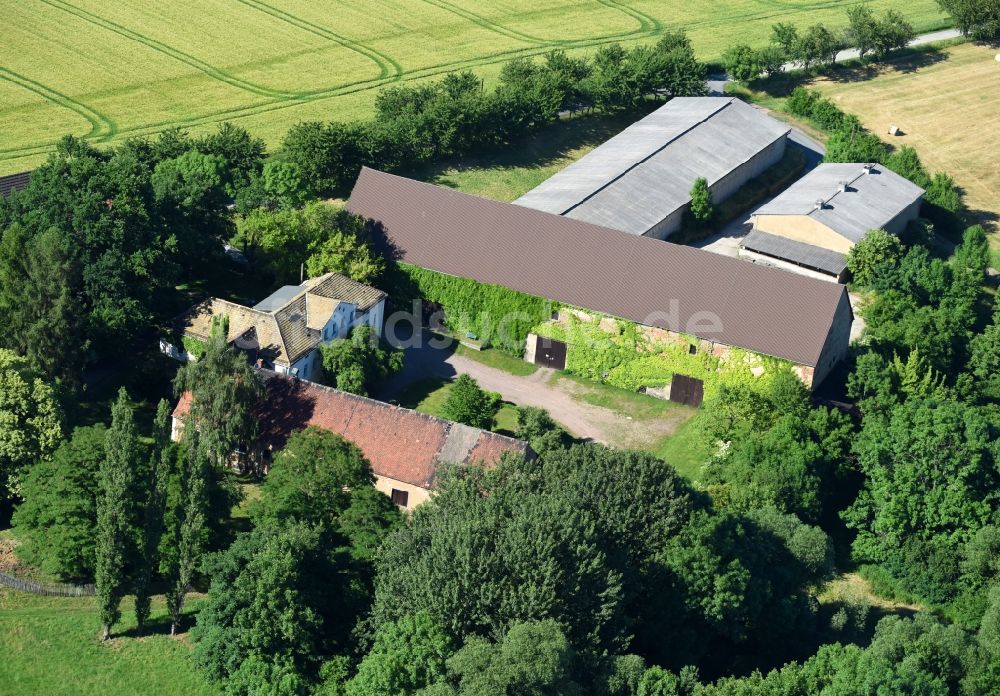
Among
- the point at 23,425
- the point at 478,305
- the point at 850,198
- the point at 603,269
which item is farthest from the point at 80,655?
the point at 850,198

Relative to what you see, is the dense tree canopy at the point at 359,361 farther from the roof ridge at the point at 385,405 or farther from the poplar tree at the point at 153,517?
the poplar tree at the point at 153,517

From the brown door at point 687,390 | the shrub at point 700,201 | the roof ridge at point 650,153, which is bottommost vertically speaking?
the brown door at point 687,390

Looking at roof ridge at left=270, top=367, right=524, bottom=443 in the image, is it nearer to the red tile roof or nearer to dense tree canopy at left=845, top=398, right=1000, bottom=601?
the red tile roof

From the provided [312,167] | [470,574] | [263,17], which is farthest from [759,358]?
[263,17]

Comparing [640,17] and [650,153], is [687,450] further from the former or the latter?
[640,17]

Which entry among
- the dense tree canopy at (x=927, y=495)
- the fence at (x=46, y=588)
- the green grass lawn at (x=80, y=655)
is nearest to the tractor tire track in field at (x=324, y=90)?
the fence at (x=46, y=588)

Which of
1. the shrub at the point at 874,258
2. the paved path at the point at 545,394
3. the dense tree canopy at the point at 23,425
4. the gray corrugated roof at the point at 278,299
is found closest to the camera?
the dense tree canopy at the point at 23,425

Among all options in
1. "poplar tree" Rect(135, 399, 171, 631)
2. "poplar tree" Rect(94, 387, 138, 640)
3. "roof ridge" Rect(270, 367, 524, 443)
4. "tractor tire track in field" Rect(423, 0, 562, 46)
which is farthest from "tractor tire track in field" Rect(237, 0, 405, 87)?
"poplar tree" Rect(94, 387, 138, 640)
